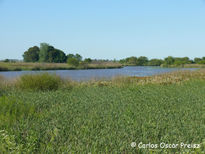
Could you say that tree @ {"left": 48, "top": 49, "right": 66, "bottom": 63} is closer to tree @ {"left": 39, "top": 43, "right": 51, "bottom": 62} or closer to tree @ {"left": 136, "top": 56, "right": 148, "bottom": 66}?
tree @ {"left": 39, "top": 43, "right": 51, "bottom": 62}

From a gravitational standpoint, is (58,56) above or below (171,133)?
above

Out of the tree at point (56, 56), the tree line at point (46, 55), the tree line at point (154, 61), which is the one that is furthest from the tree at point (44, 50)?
the tree line at point (154, 61)

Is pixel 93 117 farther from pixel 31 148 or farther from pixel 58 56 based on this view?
pixel 58 56

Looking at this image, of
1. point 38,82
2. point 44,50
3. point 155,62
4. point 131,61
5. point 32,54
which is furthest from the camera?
point 131,61

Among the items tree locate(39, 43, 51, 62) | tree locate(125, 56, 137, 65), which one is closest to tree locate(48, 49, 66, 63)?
tree locate(39, 43, 51, 62)

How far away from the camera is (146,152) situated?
293 cm

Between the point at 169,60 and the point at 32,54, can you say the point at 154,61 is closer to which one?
the point at 169,60

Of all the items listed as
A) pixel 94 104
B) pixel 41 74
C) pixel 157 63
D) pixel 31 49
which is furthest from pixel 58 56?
pixel 94 104

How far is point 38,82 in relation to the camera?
9594mm

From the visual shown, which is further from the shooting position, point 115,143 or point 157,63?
point 157,63

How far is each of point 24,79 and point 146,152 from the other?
317 inches

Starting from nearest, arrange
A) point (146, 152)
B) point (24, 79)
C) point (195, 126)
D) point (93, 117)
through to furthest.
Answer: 1. point (146, 152)
2. point (195, 126)
3. point (93, 117)
4. point (24, 79)

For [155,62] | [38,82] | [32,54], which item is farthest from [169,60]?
[38,82]

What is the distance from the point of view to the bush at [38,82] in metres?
9.49
